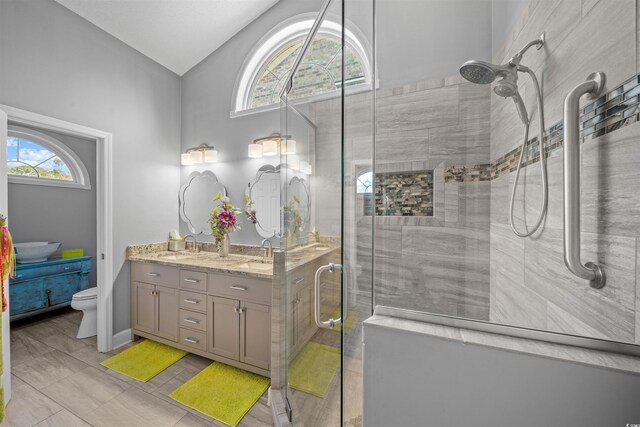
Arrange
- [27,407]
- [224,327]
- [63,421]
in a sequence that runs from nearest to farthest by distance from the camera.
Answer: [63,421] < [27,407] < [224,327]

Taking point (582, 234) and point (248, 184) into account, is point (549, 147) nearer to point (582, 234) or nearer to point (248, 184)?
point (582, 234)

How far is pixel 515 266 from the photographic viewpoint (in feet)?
3.26

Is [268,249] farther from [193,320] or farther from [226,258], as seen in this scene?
[193,320]

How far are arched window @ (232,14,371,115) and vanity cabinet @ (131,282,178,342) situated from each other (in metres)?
1.96

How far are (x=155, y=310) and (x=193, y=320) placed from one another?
19.4 inches

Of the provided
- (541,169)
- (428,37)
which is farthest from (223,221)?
(541,169)

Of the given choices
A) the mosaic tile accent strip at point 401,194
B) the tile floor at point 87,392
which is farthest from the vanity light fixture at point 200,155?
the mosaic tile accent strip at point 401,194

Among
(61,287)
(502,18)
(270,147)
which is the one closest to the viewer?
(502,18)

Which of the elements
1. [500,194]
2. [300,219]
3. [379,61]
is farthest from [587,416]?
[379,61]

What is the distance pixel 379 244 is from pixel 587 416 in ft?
2.50

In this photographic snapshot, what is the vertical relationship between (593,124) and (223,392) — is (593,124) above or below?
above

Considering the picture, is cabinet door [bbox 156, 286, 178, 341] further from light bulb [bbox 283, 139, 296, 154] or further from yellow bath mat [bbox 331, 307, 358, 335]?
yellow bath mat [bbox 331, 307, 358, 335]

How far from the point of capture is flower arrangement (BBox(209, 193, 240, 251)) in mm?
2596

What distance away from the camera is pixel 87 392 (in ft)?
5.84
